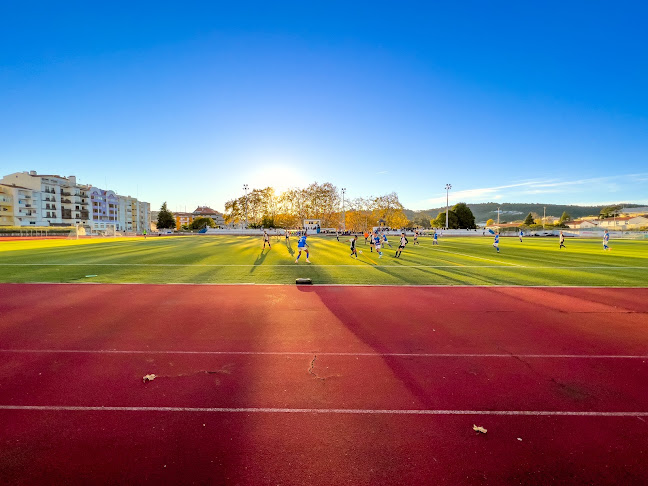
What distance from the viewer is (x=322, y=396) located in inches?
203

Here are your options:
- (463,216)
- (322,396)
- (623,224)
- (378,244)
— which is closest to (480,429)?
(322,396)

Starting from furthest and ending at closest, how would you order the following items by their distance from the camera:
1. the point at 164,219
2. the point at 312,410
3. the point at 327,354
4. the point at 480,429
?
1. the point at 164,219
2. the point at 327,354
3. the point at 312,410
4. the point at 480,429

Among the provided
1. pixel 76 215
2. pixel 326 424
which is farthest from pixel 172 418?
pixel 76 215

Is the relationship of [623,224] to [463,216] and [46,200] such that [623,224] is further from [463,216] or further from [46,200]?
[46,200]

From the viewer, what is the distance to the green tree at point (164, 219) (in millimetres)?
111438

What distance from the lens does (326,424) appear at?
4484mm

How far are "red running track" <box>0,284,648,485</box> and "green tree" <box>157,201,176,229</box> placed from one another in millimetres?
111748

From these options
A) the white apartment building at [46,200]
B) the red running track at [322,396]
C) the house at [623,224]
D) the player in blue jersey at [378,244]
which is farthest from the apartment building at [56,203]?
the house at [623,224]

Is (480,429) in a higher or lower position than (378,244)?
lower

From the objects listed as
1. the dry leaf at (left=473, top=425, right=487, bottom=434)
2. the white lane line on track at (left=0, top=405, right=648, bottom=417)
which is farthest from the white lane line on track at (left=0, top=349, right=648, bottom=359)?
the dry leaf at (left=473, top=425, right=487, bottom=434)

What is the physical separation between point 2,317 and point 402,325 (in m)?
11.0

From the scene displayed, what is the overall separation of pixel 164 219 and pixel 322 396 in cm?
12039

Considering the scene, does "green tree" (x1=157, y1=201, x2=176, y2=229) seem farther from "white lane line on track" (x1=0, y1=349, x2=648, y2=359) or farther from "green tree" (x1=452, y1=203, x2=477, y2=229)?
"white lane line on track" (x1=0, y1=349, x2=648, y2=359)

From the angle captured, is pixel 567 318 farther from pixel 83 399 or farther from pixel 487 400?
pixel 83 399
